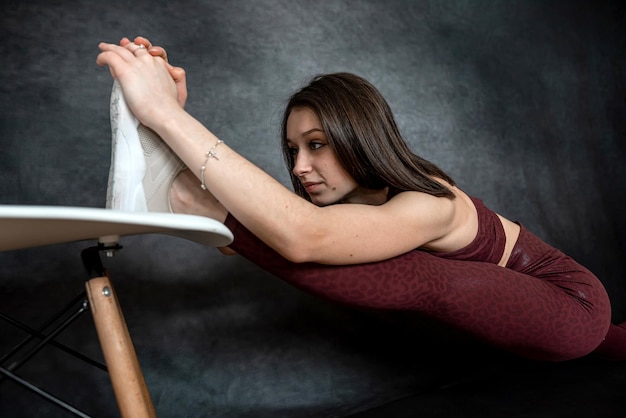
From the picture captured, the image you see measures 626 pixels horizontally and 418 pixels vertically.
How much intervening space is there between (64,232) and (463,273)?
0.85 m

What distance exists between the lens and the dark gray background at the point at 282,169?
1635 mm

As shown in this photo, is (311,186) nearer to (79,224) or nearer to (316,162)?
(316,162)

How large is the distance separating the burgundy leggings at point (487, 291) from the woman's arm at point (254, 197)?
0.23ft

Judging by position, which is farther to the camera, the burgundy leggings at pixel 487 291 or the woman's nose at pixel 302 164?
the woman's nose at pixel 302 164

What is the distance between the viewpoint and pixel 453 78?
2568 millimetres

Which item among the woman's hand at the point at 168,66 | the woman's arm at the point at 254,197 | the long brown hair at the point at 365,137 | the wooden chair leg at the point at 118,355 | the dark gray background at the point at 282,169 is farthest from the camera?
the dark gray background at the point at 282,169

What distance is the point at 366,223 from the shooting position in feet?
3.62

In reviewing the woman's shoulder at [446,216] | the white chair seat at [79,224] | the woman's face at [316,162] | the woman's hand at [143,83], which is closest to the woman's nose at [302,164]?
the woman's face at [316,162]

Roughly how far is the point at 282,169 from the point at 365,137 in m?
0.72

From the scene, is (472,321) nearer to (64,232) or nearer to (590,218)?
(64,232)

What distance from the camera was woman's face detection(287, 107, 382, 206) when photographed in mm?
1403

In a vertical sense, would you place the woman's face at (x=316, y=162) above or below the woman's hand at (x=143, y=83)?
below

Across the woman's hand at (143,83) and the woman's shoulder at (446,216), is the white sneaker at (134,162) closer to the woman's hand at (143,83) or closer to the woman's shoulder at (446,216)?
the woman's hand at (143,83)

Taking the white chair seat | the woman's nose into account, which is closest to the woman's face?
the woman's nose
